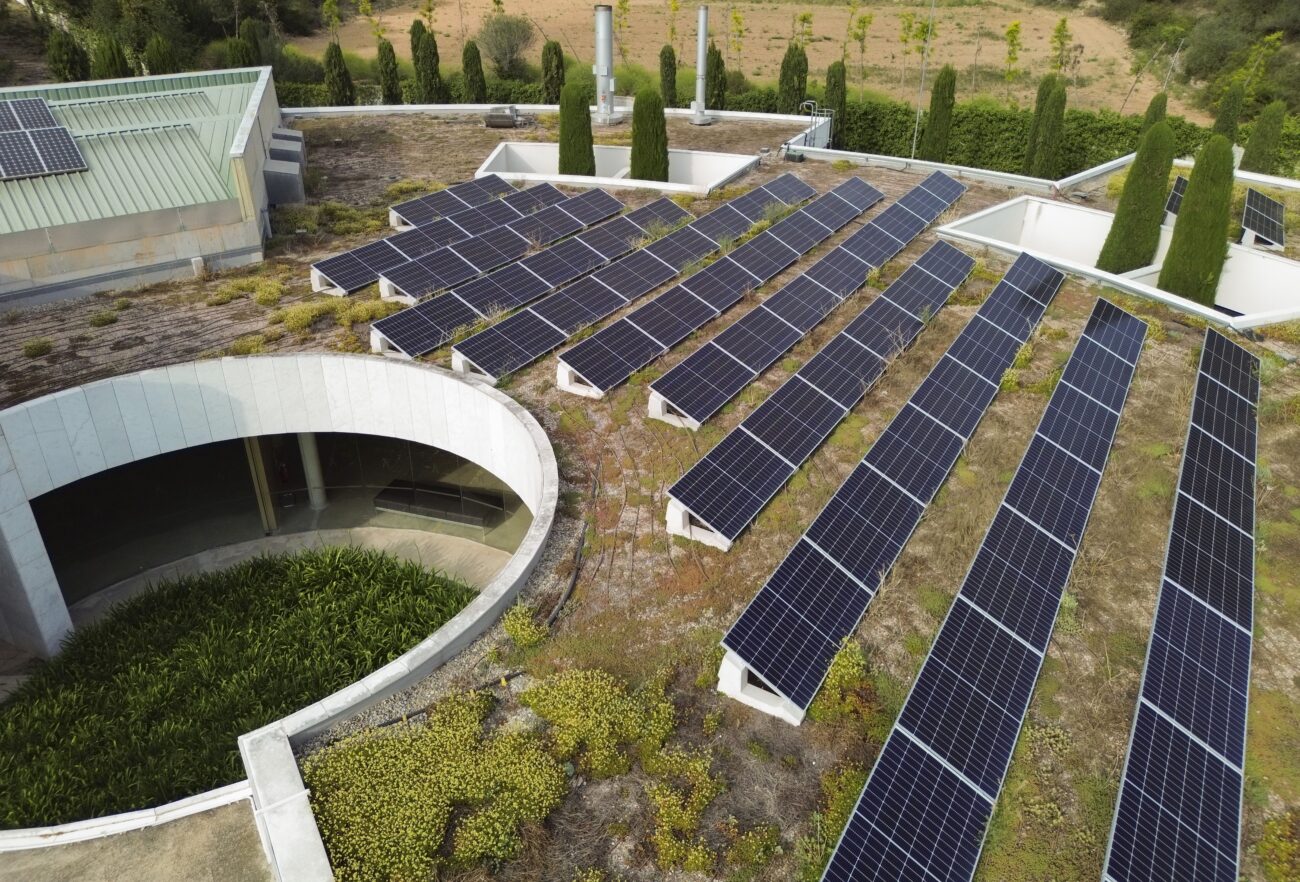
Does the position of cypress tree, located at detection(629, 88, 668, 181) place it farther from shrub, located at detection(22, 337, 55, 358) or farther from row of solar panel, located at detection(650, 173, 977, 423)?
shrub, located at detection(22, 337, 55, 358)

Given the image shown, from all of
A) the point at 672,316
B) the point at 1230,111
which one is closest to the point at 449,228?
the point at 672,316

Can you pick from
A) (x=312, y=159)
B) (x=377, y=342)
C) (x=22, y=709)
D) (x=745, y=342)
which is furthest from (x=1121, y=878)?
(x=312, y=159)

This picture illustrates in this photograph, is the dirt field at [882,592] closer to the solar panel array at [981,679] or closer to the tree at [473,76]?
the solar panel array at [981,679]

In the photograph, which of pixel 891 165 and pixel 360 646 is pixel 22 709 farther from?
pixel 891 165

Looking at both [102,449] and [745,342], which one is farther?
[745,342]

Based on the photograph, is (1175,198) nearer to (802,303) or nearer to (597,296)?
(802,303)

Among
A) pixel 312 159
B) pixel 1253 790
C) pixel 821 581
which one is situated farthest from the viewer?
pixel 312 159
